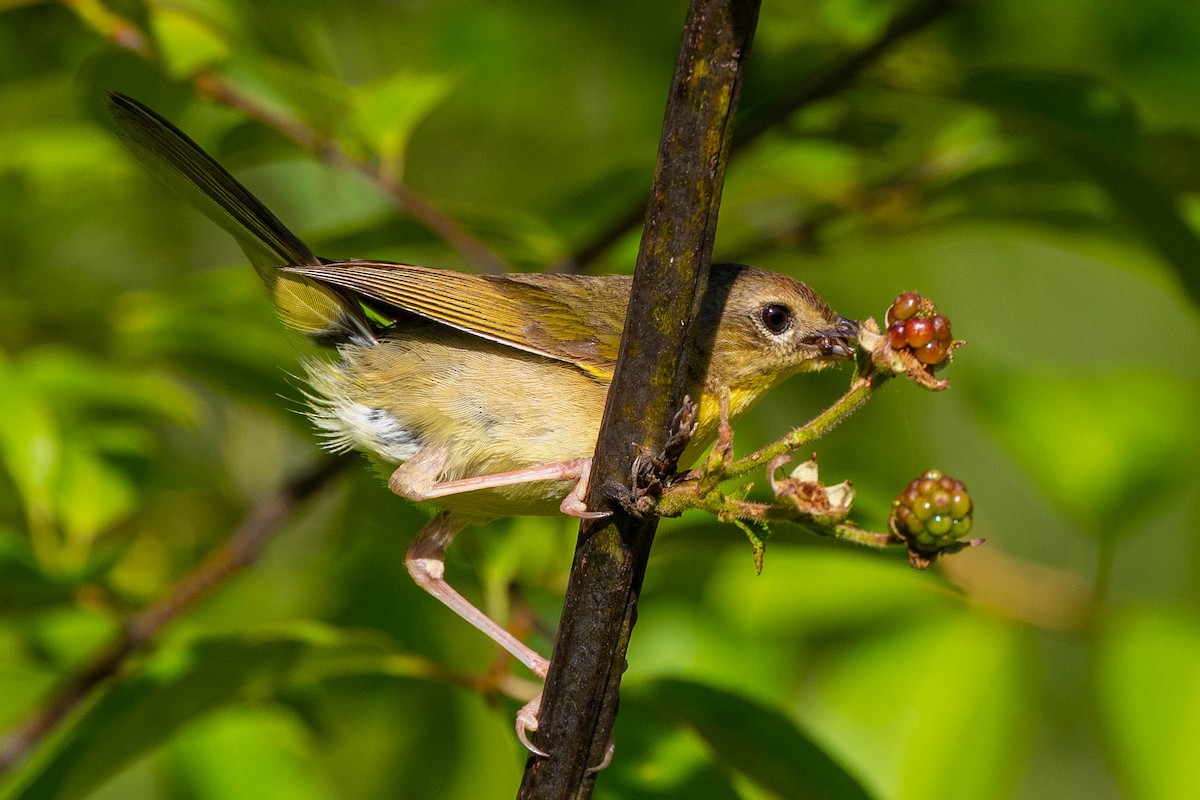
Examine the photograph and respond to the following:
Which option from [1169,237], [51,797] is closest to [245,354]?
[51,797]

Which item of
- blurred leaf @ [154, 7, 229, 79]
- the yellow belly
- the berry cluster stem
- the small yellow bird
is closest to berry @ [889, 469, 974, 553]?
the berry cluster stem

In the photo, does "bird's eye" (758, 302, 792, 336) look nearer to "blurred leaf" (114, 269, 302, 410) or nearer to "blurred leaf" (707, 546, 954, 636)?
"blurred leaf" (707, 546, 954, 636)

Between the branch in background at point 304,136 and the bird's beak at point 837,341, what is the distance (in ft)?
3.29

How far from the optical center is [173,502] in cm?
436

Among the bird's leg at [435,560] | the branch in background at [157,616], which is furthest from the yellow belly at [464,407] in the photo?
the branch in background at [157,616]

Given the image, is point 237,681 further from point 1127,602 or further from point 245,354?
point 1127,602

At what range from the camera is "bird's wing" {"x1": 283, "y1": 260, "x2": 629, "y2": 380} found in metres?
3.18

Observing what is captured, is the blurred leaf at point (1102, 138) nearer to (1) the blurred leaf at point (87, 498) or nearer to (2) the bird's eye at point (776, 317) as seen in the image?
(2) the bird's eye at point (776, 317)

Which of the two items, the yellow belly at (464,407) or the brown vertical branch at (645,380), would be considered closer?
the brown vertical branch at (645,380)

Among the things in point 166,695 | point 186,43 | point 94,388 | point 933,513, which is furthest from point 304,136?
point 933,513

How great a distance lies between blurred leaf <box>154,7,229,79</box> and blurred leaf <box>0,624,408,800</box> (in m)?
1.50

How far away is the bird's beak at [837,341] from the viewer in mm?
3256

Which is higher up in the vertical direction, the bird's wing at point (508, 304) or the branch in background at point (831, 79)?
the branch in background at point (831, 79)

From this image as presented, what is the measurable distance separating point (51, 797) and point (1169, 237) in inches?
113
